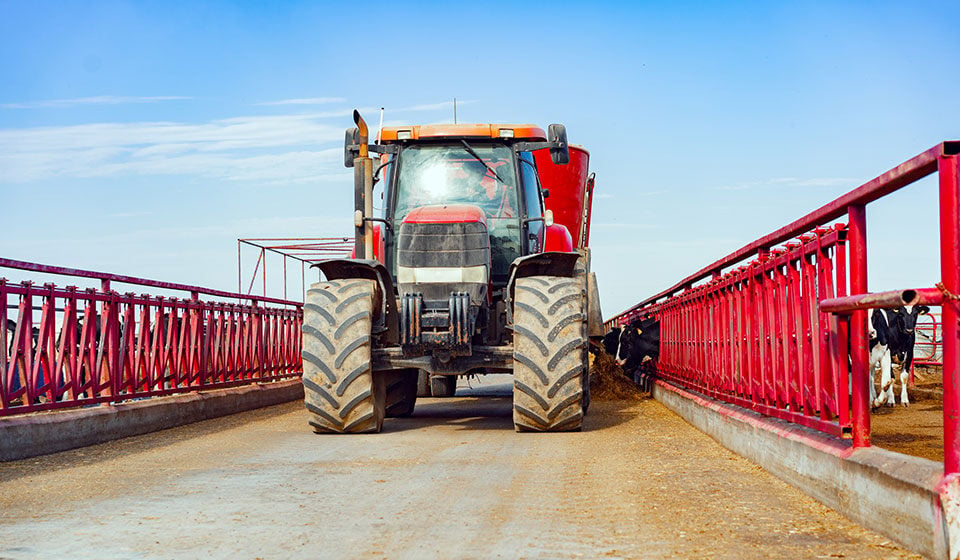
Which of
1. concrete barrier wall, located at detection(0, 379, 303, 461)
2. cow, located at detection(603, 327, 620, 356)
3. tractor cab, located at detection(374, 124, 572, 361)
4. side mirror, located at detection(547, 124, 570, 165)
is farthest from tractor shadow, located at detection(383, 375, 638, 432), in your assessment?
cow, located at detection(603, 327, 620, 356)

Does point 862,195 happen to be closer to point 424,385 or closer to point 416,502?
point 416,502

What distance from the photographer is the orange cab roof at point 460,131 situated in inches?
442

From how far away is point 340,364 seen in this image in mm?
9516

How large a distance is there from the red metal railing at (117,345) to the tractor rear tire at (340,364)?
2191 millimetres

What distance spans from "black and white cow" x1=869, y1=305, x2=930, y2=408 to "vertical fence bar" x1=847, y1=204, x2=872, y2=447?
708 cm

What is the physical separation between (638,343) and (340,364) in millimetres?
8535

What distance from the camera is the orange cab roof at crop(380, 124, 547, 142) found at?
36.8ft

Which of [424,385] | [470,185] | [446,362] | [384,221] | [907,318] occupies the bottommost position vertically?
[424,385]

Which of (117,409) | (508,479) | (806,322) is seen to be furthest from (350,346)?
(806,322)

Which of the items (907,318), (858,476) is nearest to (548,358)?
(858,476)

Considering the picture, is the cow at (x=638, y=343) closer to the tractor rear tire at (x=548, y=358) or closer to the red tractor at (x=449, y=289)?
the red tractor at (x=449, y=289)

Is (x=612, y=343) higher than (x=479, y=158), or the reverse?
(x=479, y=158)

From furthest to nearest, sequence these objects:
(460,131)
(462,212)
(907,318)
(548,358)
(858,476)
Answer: (907,318)
(460,131)
(462,212)
(548,358)
(858,476)

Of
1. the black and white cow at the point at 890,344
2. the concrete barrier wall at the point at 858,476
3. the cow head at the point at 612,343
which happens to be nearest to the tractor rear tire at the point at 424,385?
the cow head at the point at 612,343
